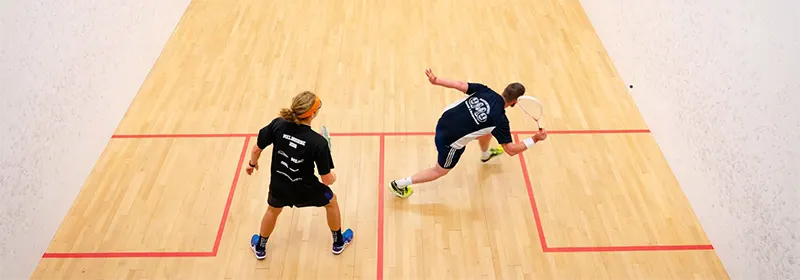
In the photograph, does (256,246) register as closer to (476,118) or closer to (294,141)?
(294,141)

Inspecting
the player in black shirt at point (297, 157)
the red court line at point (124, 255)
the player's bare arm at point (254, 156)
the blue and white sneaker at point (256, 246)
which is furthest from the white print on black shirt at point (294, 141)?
the red court line at point (124, 255)

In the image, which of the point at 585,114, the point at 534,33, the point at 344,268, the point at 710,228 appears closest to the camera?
the point at 344,268

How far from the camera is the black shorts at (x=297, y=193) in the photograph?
269cm

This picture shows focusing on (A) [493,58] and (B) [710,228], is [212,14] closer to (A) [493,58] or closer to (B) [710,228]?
(A) [493,58]

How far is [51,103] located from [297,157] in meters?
1.82

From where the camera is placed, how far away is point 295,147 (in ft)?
8.30

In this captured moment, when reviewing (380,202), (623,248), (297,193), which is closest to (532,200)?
(623,248)

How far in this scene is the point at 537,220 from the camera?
3.43 meters

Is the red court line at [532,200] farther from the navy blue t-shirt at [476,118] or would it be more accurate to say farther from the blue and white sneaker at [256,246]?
the blue and white sneaker at [256,246]

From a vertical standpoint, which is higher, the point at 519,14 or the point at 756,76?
the point at 756,76

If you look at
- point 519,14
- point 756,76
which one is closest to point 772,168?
point 756,76

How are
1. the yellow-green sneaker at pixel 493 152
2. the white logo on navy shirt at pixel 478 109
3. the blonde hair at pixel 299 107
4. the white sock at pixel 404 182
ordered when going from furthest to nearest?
the yellow-green sneaker at pixel 493 152
the white sock at pixel 404 182
the white logo on navy shirt at pixel 478 109
the blonde hair at pixel 299 107

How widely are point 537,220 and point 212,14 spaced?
3748 mm

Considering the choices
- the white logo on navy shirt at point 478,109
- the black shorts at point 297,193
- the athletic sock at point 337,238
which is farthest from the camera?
the athletic sock at point 337,238
